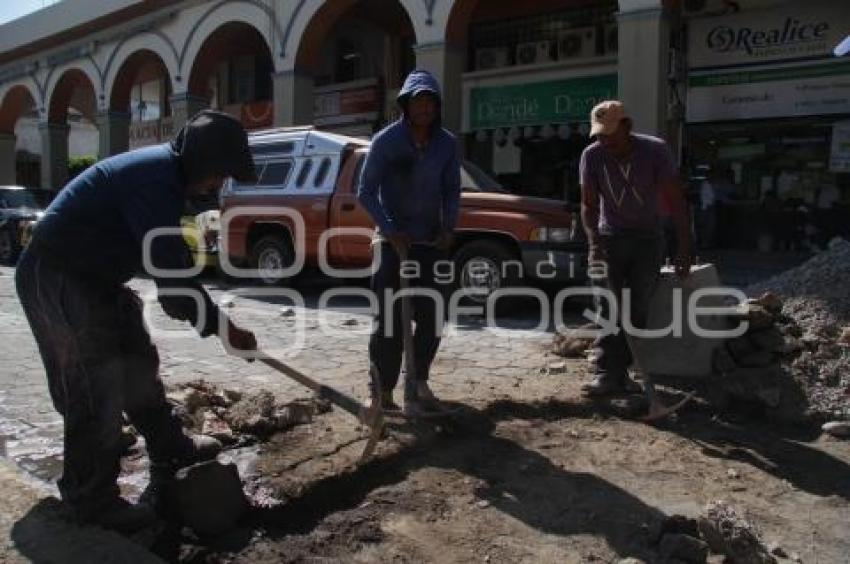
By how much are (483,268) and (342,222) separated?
2.02 metres

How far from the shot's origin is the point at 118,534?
10.0 feet

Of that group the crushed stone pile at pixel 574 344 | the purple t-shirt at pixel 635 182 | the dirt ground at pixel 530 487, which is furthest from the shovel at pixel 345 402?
the crushed stone pile at pixel 574 344

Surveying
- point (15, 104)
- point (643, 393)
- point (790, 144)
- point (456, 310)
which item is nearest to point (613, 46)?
point (790, 144)

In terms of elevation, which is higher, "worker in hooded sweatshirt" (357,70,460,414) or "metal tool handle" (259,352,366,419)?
"worker in hooded sweatshirt" (357,70,460,414)

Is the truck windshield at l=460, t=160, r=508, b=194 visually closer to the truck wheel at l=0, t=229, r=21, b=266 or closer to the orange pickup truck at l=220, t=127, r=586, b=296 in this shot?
the orange pickup truck at l=220, t=127, r=586, b=296

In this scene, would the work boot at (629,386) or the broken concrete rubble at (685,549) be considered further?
the work boot at (629,386)

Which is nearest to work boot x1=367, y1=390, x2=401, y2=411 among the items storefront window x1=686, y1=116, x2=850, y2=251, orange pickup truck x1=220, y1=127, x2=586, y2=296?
orange pickup truck x1=220, y1=127, x2=586, y2=296

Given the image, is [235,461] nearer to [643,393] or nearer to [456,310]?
[643,393]

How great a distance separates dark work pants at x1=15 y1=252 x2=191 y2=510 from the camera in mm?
3041

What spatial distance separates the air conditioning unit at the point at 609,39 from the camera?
585 inches

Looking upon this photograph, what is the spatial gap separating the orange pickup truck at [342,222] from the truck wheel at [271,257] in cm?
1

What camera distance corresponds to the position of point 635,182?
4.82 m

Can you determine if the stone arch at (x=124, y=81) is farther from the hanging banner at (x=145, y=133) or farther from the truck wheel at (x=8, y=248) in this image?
the truck wheel at (x=8, y=248)

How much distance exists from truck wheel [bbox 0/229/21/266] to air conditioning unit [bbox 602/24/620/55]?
11620 millimetres
